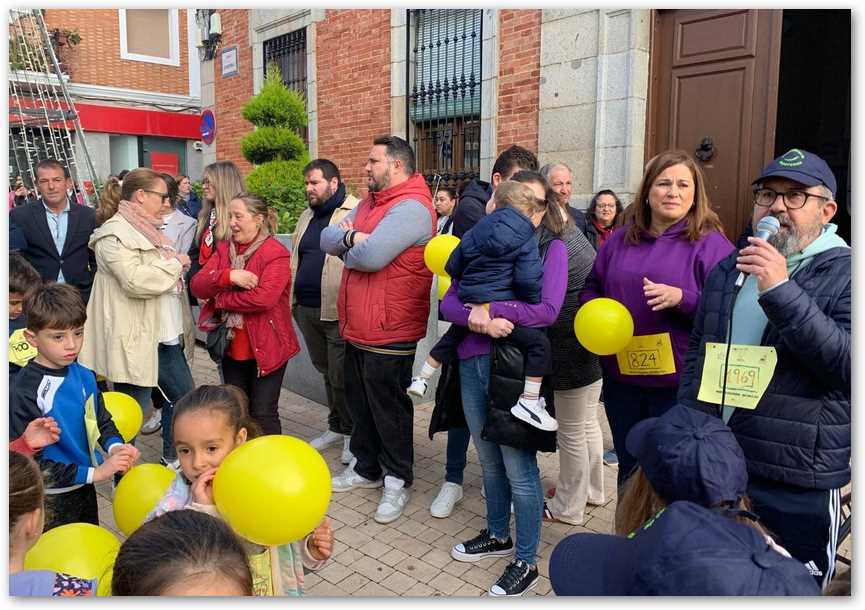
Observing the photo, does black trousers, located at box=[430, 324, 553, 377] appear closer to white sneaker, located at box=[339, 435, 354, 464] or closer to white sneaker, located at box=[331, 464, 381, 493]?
white sneaker, located at box=[331, 464, 381, 493]

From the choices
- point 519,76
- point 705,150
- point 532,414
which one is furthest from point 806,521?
point 519,76

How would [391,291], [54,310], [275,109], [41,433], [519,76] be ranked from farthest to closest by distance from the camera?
[275,109] < [519,76] < [391,291] < [54,310] < [41,433]

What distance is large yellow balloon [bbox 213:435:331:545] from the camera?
5.88 feet

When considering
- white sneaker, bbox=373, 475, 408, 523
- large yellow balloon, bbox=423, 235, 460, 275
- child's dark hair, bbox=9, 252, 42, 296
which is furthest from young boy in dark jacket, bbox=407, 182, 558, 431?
child's dark hair, bbox=9, 252, 42, 296

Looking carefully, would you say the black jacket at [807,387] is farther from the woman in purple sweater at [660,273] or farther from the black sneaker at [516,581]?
the black sneaker at [516,581]

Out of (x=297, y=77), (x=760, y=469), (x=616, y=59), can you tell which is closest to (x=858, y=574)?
(x=760, y=469)

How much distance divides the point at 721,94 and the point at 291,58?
7.26 metres

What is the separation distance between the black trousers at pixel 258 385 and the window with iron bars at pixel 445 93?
481cm

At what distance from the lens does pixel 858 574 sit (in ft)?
5.32

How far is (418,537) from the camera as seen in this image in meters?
3.56

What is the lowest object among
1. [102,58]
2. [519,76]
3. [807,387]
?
[807,387]

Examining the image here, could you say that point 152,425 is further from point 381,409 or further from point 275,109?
point 275,109

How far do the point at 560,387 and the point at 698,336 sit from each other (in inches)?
48.3

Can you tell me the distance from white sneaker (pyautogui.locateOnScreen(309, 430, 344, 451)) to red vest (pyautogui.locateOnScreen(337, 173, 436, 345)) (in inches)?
51.8
